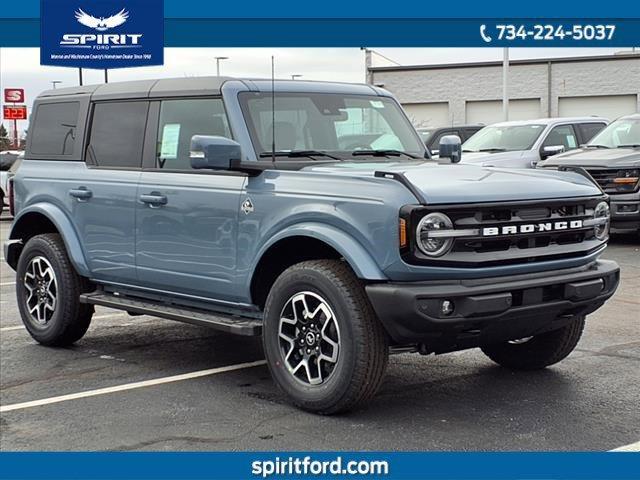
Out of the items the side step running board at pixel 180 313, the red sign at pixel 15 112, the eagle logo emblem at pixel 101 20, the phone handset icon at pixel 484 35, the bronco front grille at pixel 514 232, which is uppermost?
the red sign at pixel 15 112

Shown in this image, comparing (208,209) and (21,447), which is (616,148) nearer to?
(208,209)

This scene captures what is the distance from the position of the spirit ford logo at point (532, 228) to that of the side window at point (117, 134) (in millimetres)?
2739

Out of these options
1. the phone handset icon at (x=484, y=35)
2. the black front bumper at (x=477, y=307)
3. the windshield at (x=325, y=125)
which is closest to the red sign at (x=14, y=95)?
the windshield at (x=325, y=125)

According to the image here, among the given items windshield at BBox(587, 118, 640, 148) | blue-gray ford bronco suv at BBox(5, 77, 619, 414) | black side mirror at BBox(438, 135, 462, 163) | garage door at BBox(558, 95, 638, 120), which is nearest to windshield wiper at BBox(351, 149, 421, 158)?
blue-gray ford bronco suv at BBox(5, 77, 619, 414)

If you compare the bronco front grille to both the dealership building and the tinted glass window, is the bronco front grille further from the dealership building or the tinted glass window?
the dealership building

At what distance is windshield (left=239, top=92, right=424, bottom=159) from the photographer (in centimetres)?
604

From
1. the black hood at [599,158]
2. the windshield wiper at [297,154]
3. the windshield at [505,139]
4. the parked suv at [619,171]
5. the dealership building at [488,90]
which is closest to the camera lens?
the windshield wiper at [297,154]

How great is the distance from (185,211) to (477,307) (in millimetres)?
2148

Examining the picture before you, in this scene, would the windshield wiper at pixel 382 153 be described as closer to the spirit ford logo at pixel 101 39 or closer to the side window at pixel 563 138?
the spirit ford logo at pixel 101 39

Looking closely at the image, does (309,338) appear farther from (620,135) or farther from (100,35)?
(620,135)

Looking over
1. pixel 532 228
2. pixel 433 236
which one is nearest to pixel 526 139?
pixel 532 228

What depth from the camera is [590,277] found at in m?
5.36

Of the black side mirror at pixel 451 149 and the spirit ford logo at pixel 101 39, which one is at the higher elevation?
the spirit ford logo at pixel 101 39

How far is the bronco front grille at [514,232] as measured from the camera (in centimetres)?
485
